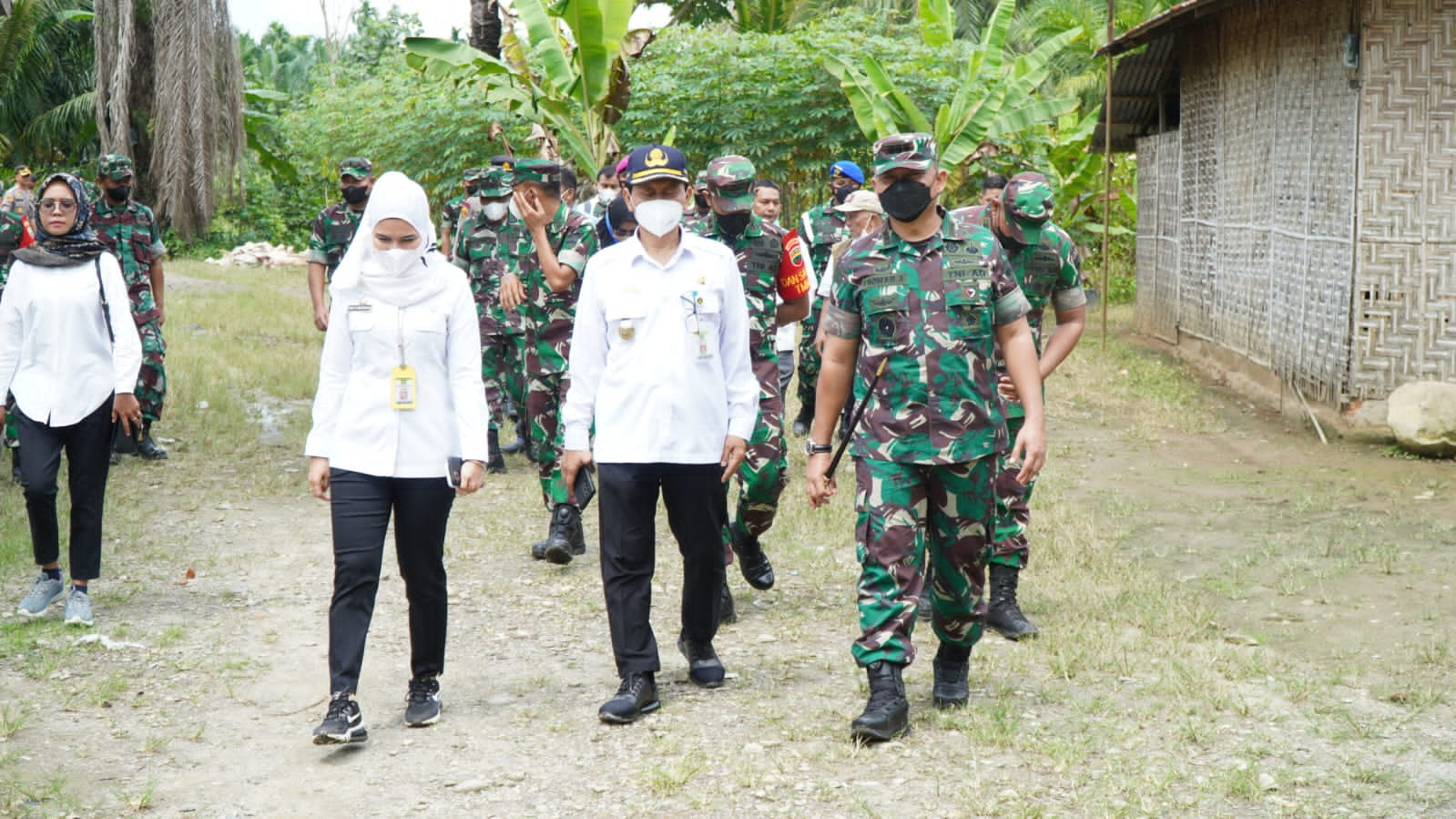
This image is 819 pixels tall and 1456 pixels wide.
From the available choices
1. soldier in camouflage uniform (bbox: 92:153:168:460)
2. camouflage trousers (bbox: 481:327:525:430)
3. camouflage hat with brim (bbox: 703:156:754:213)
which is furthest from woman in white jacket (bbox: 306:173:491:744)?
soldier in camouflage uniform (bbox: 92:153:168:460)

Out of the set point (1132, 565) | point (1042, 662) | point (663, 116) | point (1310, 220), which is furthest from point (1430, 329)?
point (663, 116)

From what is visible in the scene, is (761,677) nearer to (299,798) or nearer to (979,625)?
(979,625)

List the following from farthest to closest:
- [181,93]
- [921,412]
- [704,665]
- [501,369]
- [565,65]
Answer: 1. [181,93]
2. [565,65]
3. [501,369]
4. [704,665]
5. [921,412]

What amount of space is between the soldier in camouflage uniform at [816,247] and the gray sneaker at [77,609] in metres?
4.85

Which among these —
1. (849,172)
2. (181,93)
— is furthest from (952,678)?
(181,93)

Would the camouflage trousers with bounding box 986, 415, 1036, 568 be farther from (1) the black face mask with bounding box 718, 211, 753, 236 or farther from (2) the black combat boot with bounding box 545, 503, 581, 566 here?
(2) the black combat boot with bounding box 545, 503, 581, 566

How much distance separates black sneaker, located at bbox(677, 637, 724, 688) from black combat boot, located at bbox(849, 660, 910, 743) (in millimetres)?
783

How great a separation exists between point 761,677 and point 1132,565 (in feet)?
8.85

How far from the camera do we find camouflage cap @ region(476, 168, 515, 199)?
1013cm

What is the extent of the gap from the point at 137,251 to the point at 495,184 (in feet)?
8.32

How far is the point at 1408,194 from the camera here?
11133 millimetres

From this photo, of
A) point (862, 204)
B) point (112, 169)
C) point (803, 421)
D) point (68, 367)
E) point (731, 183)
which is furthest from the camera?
point (803, 421)

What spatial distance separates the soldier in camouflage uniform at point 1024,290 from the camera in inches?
237

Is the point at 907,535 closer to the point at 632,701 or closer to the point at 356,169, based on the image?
the point at 632,701
